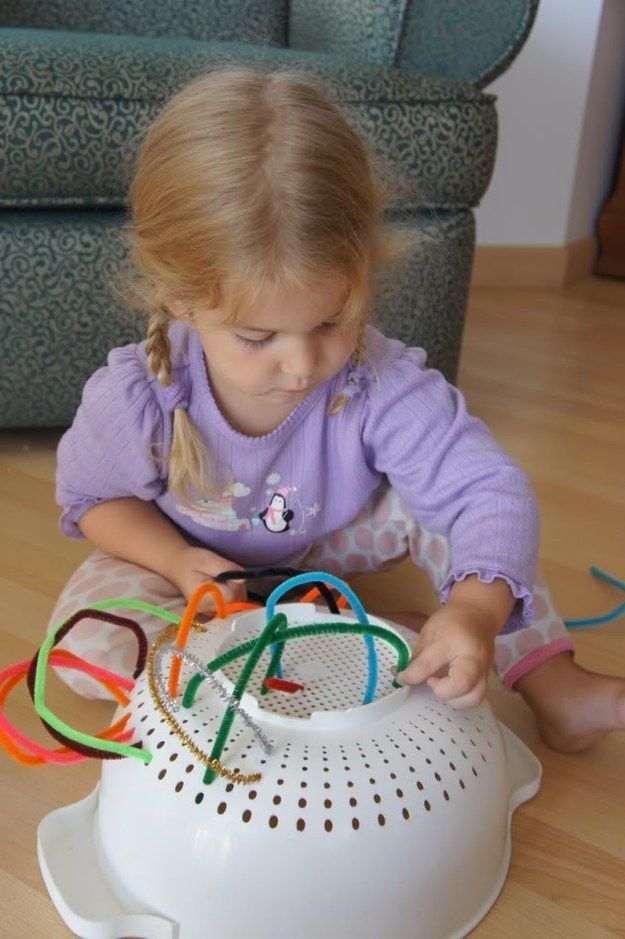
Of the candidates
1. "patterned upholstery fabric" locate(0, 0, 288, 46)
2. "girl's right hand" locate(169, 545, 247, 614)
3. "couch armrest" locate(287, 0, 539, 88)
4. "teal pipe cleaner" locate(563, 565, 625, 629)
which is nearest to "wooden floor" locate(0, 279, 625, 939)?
"teal pipe cleaner" locate(563, 565, 625, 629)

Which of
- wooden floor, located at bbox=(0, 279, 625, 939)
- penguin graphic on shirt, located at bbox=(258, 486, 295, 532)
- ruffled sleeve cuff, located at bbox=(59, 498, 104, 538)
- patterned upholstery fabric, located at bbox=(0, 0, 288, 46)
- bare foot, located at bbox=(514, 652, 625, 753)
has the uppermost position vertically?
patterned upholstery fabric, located at bbox=(0, 0, 288, 46)

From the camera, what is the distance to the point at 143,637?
75cm

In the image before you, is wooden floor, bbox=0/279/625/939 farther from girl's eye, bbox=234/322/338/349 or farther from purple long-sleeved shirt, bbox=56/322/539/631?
girl's eye, bbox=234/322/338/349

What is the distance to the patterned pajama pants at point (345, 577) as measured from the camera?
0.82m

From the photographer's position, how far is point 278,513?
2.88ft

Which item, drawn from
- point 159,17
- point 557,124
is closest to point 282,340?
point 159,17

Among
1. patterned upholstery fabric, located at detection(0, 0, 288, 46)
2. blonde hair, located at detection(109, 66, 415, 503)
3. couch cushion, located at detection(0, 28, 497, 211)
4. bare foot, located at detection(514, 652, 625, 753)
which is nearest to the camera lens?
blonde hair, located at detection(109, 66, 415, 503)

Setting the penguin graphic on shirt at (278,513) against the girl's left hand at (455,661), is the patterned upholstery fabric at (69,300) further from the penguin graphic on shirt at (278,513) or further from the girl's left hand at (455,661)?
the girl's left hand at (455,661)

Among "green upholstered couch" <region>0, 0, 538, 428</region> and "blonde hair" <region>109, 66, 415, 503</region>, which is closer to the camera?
"blonde hair" <region>109, 66, 415, 503</region>

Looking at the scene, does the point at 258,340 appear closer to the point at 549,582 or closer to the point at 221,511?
the point at 221,511

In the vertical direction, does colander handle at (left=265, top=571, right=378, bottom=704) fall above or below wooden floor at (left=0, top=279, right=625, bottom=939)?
above

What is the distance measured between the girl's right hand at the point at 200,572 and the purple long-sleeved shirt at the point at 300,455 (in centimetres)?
5

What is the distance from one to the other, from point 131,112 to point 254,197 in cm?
53

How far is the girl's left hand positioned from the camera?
655 mm
